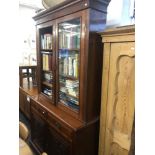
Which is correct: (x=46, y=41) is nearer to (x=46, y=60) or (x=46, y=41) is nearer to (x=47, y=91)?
(x=46, y=60)

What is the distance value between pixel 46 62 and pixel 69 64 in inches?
22.6

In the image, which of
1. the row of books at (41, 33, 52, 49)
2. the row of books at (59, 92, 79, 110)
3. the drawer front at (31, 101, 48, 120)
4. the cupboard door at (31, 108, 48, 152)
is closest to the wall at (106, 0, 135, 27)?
the row of books at (41, 33, 52, 49)

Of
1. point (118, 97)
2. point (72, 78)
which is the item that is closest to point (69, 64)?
point (72, 78)

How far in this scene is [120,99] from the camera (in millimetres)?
1330

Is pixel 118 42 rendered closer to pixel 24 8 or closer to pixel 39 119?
pixel 39 119

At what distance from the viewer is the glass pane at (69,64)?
164 cm

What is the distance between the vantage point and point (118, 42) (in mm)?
1271

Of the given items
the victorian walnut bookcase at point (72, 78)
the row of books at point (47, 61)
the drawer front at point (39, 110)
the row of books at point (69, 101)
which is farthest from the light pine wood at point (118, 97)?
the row of books at point (47, 61)

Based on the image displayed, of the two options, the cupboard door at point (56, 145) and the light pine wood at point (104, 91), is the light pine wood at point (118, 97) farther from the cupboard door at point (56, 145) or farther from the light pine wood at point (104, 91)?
the cupboard door at point (56, 145)

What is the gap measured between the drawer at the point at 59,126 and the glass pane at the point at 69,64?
0.72ft
